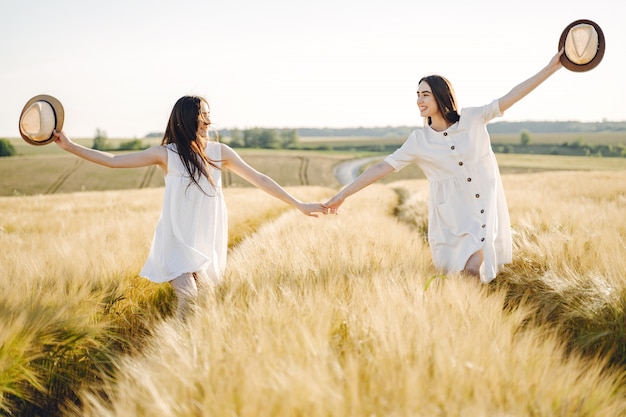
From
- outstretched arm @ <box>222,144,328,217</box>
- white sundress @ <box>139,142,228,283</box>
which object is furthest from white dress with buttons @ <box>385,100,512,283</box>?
white sundress @ <box>139,142,228,283</box>

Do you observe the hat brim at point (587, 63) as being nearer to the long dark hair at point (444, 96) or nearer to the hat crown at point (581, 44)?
the hat crown at point (581, 44)

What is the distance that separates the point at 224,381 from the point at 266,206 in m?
9.06

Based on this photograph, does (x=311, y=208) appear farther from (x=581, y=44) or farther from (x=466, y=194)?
(x=581, y=44)

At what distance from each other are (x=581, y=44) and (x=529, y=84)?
40cm

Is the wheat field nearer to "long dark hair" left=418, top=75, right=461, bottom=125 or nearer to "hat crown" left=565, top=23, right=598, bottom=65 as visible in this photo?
"long dark hair" left=418, top=75, right=461, bottom=125

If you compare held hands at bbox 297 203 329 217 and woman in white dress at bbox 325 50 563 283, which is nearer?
woman in white dress at bbox 325 50 563 283

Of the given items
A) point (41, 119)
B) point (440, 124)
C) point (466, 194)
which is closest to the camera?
point (41, 119)

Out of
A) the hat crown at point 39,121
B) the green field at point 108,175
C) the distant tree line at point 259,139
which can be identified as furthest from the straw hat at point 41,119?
the distant tree line at point 259,139

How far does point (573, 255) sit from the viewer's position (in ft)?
10.5

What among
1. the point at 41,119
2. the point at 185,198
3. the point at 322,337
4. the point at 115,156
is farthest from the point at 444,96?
the point at 41,119

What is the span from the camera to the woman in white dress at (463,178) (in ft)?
11.6

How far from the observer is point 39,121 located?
10.5ft

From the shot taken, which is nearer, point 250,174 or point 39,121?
point 39,121

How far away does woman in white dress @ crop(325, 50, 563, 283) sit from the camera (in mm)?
3523
